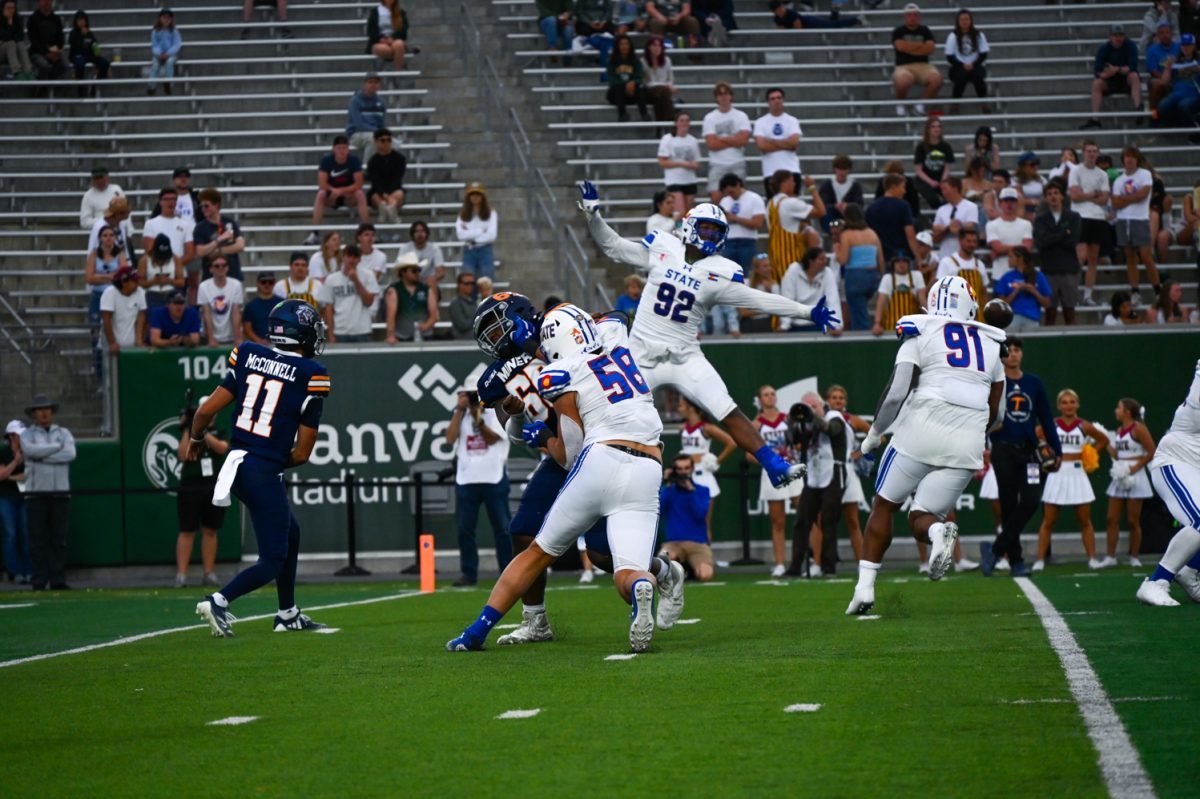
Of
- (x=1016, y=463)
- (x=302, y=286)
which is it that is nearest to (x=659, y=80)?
(x=302, y=286)

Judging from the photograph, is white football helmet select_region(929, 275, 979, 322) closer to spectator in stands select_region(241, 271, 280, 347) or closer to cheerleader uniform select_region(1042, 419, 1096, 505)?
cheerleader uniform select_region(1042, 419, 1096, 505)

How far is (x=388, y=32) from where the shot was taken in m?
25.2

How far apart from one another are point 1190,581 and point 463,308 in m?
10.3

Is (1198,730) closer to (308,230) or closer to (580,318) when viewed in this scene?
(580,318)

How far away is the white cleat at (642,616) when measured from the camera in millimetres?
8547

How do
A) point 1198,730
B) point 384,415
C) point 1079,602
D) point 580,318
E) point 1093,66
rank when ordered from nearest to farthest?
point 1198,730 → point 580,318 → point 1079,602 → point 384,415 → point 1093,66

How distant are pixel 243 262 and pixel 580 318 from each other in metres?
14.3

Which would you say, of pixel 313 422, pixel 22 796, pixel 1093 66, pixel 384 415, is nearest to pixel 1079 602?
pixel 313 422

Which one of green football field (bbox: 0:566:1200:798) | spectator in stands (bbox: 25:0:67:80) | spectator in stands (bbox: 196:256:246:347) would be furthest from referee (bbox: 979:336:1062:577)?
spectator in stands (bbox: 25:0:67:80)

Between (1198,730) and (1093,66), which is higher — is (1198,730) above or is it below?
below

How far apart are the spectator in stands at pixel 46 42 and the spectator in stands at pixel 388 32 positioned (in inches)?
188

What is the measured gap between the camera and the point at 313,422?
34.6 feet

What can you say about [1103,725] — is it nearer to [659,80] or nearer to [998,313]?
[998,313]

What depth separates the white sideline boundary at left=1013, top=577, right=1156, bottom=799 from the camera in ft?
17.0
